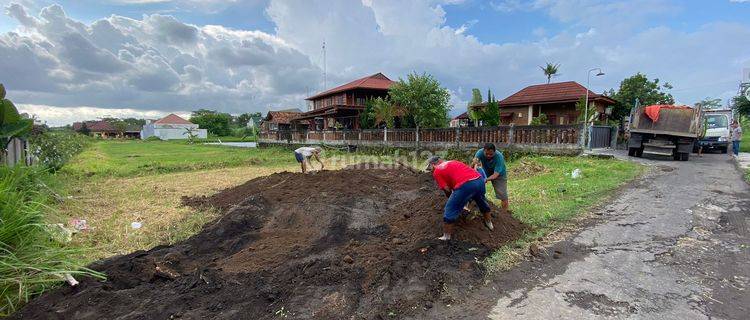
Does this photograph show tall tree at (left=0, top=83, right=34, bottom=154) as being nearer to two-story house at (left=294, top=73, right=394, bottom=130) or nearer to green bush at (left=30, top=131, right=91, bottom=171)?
green bush at (left=30, top=131, right=91, bottom=171)

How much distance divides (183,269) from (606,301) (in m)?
4.06

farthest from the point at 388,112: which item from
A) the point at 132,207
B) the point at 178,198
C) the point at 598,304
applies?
the point at 598,304

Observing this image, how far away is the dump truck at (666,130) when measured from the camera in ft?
36.3

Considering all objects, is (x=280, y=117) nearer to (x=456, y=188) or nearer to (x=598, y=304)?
(x=456, y=188)

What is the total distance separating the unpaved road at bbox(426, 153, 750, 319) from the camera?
9.46 feet

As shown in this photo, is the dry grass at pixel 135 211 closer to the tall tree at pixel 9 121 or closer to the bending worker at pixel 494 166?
the tall tree at pixel 9 121

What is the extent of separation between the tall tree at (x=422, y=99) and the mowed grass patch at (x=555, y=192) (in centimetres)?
1068

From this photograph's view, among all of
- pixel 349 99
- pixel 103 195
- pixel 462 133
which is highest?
pixel 349 99

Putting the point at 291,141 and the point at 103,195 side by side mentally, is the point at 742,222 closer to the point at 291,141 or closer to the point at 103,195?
the point at 103,195

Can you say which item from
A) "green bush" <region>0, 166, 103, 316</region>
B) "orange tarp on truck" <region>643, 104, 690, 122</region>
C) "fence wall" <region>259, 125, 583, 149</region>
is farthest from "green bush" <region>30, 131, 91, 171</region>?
"orange tarp on truck" <region>643, 104, 690, 122</region>

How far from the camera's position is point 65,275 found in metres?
3.20

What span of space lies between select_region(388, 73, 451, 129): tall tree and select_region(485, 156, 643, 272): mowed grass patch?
10.7 metres

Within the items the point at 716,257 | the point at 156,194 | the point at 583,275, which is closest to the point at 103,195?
the point at 156,194

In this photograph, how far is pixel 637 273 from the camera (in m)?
3.54
